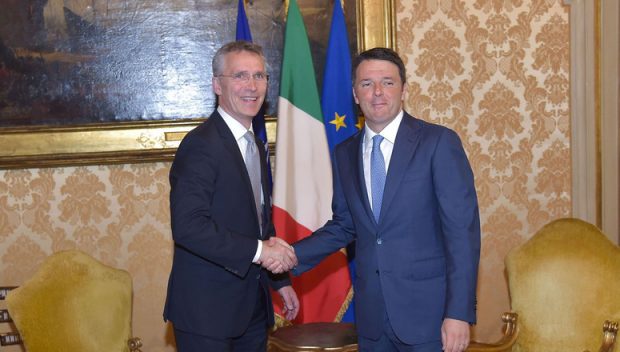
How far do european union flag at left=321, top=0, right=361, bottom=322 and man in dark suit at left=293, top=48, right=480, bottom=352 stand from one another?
1357 mm

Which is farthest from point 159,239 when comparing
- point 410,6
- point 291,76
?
point 410,6

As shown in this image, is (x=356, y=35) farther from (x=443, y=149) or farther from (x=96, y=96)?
(x=443, y=149)

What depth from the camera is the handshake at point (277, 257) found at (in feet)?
10.2

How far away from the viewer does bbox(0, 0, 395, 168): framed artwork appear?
4.33 metres

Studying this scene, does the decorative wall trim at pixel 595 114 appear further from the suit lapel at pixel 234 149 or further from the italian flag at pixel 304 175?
the suit lapel at pixel 234 149

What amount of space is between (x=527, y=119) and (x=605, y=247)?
117cm

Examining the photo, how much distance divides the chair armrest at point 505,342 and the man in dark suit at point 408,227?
2.45ft

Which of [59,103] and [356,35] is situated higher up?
[356,35]

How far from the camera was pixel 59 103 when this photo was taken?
4.36 meters

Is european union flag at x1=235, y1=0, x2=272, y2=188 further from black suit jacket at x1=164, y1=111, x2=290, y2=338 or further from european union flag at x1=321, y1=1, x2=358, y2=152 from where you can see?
black suit jacket at x1=164, y1=111, x2=290, y2=338

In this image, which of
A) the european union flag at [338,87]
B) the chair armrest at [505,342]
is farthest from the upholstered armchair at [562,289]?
the european union flag at [338,87]

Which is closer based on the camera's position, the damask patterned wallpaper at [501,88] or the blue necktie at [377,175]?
the blue necktie at [377,175]

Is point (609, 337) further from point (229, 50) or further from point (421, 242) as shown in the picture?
point (229, 50)

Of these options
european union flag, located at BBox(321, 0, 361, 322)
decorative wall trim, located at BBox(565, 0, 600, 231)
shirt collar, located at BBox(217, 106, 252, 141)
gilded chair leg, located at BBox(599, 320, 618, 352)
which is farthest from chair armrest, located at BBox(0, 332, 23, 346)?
decorative wall trim, located at BBox(565, 0, 600, 231)
